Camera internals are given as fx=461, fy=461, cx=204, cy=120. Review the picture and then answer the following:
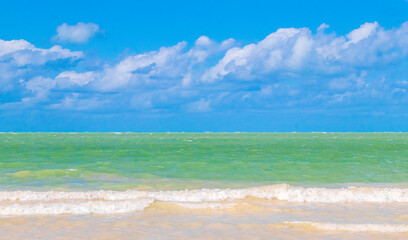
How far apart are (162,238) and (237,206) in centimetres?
494

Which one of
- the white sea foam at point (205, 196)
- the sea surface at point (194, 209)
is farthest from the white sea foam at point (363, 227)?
the white sea foam at point (205, 196)

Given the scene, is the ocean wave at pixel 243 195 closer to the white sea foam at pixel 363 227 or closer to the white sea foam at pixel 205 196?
the white sea foam at pixel 205 196

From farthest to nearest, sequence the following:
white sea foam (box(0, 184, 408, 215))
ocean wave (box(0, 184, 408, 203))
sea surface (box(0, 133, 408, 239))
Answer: ocean wave (box(0, 184, 408, 203)), white sea foam (box(0, 184, 408, 215)), sea surface (box(0, 133, 408, 239))

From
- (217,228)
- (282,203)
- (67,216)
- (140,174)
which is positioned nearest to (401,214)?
(282,203)

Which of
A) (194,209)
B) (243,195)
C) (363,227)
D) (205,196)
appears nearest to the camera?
(363,227)

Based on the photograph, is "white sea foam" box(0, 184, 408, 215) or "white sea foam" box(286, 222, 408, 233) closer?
"white sea foam" box(286, 222, 408, 233)

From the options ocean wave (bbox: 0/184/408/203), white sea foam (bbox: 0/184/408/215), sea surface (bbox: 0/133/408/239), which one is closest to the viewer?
sea surface (bbox: 0/133/408/239)

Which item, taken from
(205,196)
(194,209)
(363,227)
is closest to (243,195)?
(205,196)

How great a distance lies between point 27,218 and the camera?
14.7m

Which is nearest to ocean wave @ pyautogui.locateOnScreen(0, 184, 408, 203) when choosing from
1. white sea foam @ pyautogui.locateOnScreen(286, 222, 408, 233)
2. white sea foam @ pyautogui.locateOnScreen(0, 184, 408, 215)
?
white sea foam @ pyautogui.locateOnScreen(0, 184, 408, 215)

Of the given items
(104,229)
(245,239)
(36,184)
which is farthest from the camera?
(36,184)

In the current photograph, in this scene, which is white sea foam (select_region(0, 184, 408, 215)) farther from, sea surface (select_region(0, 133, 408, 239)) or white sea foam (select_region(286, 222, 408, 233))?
white sea foam (select_region(286, 222, 408, 233))

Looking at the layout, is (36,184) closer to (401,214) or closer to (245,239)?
(245,239)

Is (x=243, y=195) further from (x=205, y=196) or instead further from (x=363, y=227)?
(x=363, y=227)
